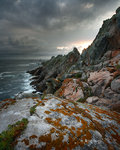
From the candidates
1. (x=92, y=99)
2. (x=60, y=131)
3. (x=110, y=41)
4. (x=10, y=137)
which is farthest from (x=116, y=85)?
(x=110, y=41)

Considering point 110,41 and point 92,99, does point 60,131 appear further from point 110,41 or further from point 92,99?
point 110,41

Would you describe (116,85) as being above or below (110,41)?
below

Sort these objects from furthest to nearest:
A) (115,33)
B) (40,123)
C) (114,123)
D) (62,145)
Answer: (115,33) → (114,123) → (40,123) → (62,145)

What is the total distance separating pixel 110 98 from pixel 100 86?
2.13m

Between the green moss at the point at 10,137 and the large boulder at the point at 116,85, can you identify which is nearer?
the green moss at the point at 10,137

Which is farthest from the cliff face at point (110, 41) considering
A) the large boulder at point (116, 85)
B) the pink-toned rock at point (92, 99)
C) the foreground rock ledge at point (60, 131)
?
the foreground rock ledge at point (60, 131)

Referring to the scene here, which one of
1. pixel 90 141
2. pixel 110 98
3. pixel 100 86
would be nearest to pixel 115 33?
pixel 100 86

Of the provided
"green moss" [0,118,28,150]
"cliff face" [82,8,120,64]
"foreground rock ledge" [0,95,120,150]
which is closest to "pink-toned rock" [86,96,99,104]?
"foreground rock ledge" [0,95,120,150]

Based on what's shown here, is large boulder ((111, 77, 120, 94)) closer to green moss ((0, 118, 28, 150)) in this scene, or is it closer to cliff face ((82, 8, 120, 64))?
green moss ((0, 118, 28, 150))

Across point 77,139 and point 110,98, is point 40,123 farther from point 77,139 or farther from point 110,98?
point 110,98

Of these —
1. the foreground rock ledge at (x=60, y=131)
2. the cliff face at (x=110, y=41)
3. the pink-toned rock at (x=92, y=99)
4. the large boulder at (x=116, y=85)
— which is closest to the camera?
the foreground rock ledge at (x=60, y=131)

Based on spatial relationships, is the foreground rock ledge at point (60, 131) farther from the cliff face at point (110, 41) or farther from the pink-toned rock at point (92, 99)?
the cliff face at point (110, 41)

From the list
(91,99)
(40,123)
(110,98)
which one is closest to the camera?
(40,123)

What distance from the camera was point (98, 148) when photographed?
11.2 feet
